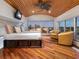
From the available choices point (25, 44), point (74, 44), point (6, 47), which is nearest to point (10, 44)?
point (6, 47)

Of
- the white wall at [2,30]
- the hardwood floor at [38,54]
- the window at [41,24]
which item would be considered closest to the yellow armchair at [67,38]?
the hardwood floor at [38,54]

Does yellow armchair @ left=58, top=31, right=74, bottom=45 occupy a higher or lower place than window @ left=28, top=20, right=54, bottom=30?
Answer: lower

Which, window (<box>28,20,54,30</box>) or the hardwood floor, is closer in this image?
the hardwood floor

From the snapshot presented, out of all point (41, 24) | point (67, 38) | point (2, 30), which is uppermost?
point (41, 24)

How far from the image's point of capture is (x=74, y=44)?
621cm

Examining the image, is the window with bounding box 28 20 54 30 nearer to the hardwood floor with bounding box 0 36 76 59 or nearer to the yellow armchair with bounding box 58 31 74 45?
the yellow armchair with bounding box 58 31 74 45

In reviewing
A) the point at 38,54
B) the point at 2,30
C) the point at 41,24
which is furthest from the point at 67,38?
the point at 41,24

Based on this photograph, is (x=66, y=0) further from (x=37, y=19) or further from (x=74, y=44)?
(x=37, y=19)

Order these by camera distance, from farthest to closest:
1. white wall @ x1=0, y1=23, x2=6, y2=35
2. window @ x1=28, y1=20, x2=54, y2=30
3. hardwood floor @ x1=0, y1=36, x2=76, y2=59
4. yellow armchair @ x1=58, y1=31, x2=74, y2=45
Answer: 1. window @ x1=28, y1=20, x2=54, y2=30
2. yellow armchair @ x1=58, y1=31, x2=74, y2=45
3. white wall @ x1=0, y1=23, x2=6, y2=35
4. hardwood floor @ x1=0, y1=36, x2=76, y2=59

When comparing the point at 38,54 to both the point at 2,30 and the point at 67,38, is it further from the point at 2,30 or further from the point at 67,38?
the point at 67,38

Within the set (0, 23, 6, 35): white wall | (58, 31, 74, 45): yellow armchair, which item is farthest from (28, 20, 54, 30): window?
(0, 23, 6, 35): white wall

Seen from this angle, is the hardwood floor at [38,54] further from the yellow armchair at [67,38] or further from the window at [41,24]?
the window at [41,24]

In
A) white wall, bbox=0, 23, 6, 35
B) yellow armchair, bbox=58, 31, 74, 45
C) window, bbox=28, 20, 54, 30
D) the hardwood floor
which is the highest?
window, bbox=28, 20, 54, 30

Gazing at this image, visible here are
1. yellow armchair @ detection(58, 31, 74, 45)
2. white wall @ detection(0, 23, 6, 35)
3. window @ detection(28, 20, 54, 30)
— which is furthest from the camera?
window @ detection(28, 20, 54, 30)
